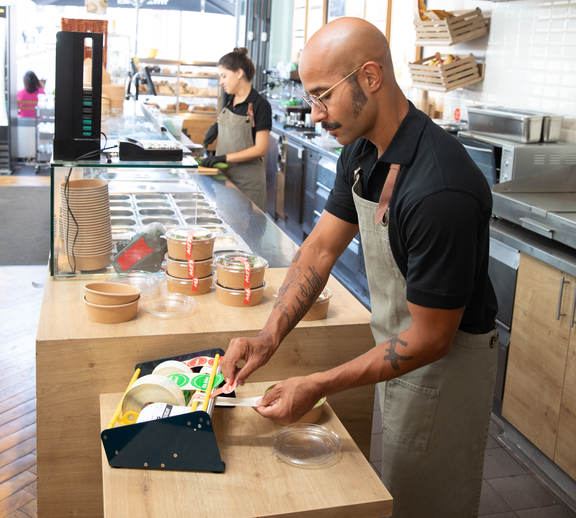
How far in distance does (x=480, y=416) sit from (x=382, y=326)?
38cm

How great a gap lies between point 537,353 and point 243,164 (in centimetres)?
268

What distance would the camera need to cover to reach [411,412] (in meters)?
1.71

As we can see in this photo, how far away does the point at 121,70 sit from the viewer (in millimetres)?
6410

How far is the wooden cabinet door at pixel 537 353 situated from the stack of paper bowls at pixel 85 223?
196 cm

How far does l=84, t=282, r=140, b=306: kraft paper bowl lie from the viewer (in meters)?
1.91

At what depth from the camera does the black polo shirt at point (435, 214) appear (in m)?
1.31

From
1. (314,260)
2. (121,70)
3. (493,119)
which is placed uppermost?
(121,70)

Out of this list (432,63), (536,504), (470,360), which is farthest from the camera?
(432,63)

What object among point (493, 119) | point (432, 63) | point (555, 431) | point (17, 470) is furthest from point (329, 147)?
point (17, 470)

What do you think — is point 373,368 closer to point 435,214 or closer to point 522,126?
point 435,214

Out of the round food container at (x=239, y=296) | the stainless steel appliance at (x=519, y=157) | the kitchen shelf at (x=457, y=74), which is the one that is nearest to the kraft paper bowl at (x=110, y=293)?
the round food container at (x=239, y=296)

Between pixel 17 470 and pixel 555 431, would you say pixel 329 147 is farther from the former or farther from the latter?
pixel 17 470

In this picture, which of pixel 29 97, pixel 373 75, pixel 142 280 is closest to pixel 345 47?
pixel 373 75

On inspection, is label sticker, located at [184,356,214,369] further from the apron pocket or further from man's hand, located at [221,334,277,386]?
the apron pocket
